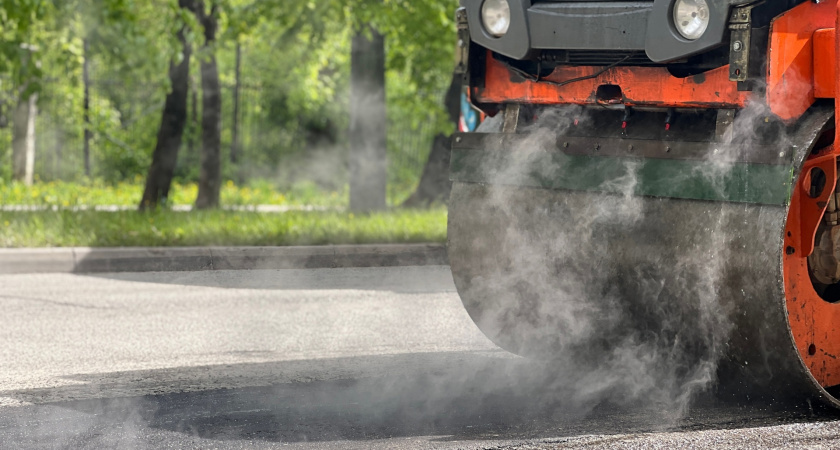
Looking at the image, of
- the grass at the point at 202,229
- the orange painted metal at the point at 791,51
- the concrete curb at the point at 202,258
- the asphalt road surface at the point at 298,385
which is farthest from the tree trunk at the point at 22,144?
the orange painted metal at the point at 791,51

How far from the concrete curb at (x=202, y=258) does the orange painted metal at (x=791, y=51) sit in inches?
226

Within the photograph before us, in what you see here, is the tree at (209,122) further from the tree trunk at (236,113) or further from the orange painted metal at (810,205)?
the orange painted metal at (810,205)

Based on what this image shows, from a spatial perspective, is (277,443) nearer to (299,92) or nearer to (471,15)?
Result: (471,15)

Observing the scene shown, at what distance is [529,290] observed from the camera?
5160 millimetres

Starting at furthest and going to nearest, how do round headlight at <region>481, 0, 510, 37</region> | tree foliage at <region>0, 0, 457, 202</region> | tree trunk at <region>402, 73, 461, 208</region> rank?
tree trunk at <region>402, 73, 461, 208</region>
tree foliage at <region>0, 0, 457, 202</region>
round headlight at <region>481, 0, 510, 37</region>

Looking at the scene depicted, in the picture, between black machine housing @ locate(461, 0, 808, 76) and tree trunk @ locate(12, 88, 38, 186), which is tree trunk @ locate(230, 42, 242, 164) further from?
black machine housing @ locate(461, 0, 808, 76)

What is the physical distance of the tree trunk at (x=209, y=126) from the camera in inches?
525

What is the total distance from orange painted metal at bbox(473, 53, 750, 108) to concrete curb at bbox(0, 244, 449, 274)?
14.7 ft

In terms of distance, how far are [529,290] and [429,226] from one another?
605cm

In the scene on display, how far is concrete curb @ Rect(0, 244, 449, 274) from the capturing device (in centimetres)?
902

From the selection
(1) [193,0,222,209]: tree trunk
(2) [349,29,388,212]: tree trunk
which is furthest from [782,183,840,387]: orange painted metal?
(1) [193,0,222,209]: tree trunk

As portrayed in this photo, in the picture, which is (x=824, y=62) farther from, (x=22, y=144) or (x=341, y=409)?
(x=22, y=144)

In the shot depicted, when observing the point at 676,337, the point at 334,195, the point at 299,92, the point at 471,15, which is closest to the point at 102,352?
the point at 471,15

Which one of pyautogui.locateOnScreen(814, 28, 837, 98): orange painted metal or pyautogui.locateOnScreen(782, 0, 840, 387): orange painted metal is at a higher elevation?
pyautogui.locateOnScreen(814, 28, 837, 98): orange painted metal
